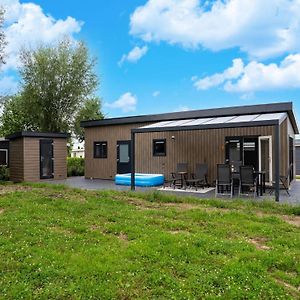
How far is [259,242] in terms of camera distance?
466 cm

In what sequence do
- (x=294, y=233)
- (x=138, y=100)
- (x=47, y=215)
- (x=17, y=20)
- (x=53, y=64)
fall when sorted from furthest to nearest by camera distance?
(x=138, y=100), (x=53, y=64), (x=17, y=20), (x=47, y=215), (x=294, y=233)

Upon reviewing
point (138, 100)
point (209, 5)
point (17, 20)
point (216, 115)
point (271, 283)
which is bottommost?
point (271, 283)

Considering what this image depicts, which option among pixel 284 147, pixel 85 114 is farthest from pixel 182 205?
pixel 85 114

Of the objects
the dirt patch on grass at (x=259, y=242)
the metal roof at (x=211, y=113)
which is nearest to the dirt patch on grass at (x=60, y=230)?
the dirt patch on grass at (x=259, y=242)

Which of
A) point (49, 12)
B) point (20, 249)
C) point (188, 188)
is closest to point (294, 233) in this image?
point (20, 249)

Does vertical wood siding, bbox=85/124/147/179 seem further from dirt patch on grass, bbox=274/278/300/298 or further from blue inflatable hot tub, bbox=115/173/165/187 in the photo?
dirt patch on grass, bbox=274/278/300/298

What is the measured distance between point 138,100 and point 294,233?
18892 millimetres

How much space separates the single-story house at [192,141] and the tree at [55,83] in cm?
725

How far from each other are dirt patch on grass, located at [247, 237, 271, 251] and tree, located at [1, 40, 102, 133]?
19448mm

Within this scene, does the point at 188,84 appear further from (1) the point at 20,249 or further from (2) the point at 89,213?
(1) the point at 20,249

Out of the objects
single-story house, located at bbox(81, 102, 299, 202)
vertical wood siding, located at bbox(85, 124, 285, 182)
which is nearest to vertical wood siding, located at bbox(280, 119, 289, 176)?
single-story house, located at bbox(81, 102, 299, 202)

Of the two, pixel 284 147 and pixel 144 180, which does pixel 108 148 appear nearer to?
pixel 144 180

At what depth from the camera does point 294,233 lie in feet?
16.6

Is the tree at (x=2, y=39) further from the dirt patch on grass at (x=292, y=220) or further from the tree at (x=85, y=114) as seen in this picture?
the dirt patch on grass at (x=292, y=220)
